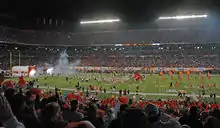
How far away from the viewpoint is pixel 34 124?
10.3 ft

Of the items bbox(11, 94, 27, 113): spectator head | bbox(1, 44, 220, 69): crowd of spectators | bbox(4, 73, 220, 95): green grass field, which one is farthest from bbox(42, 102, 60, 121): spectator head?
bbox(1, 44, 220, 69): crowd of spectators

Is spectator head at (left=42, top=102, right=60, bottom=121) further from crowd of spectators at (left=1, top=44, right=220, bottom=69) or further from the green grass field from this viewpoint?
crowd of spectators at (left=1, top=44, right=220, bottom=69)

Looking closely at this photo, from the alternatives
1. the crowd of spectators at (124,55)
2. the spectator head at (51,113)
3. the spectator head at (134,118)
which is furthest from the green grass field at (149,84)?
the spectator head at (134,118)

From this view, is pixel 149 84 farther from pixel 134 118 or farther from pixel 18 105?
pixel 134 118

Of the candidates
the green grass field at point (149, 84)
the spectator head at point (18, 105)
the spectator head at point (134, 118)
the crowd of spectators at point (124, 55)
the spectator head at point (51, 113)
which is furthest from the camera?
the crowd of spectators at point (124, 55)

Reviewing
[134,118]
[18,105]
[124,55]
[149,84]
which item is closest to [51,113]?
[18,105]

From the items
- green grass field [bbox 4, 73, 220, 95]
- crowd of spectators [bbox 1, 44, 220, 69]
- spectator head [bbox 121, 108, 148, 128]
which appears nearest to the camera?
spectator head [bbox 121, 108, 148, 128]

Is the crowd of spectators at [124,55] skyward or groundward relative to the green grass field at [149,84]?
skyward

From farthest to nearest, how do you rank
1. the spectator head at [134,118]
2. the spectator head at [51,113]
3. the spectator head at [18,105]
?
the spectator head at [18,105] → the spectator head at [51,113] → the spectator head at [134,118]

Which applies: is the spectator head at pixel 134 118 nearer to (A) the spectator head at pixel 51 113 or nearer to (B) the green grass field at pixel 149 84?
(A) the spectator head at pixel 51 113

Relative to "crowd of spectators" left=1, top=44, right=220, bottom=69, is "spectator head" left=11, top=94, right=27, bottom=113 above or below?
below

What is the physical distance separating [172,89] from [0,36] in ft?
164

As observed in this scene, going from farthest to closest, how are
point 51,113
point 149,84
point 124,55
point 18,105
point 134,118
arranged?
point 124,55, point 149,84, point 18,105, point 51,113, point 134,118

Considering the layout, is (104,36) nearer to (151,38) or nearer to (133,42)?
(133,42)
